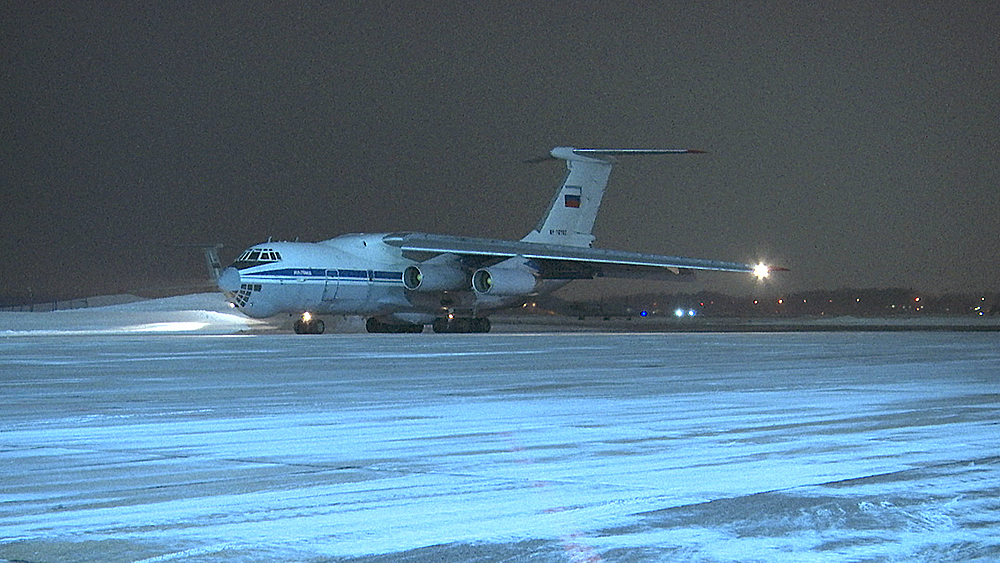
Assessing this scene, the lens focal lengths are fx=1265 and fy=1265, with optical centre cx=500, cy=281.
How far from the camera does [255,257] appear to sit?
119 feet

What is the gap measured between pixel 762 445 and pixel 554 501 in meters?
2.76

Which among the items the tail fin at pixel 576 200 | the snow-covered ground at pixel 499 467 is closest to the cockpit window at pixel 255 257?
the tail fin at pixel 576 200

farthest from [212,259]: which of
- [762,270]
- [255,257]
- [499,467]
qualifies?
[499,467]

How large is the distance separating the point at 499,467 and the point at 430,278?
31.6 metres

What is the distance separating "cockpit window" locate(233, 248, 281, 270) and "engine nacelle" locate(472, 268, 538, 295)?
643 centimetres

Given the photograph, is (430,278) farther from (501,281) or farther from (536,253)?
(536,253)

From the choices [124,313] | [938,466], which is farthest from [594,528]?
[124,313]

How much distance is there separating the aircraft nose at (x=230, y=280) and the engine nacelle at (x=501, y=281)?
7564 mm

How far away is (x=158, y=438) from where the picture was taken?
29.5 ft

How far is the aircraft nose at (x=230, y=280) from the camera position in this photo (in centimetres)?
3556

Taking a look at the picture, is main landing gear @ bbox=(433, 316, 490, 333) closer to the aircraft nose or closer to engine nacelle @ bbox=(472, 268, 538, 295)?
engine nacelle @ bbox=(472, 268, 538, 295)

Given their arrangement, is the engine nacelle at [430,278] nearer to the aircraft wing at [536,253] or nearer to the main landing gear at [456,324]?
the aircraft wing at [536,253]

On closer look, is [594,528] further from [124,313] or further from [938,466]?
[124,313]

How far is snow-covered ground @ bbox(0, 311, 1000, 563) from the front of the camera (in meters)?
5.19
